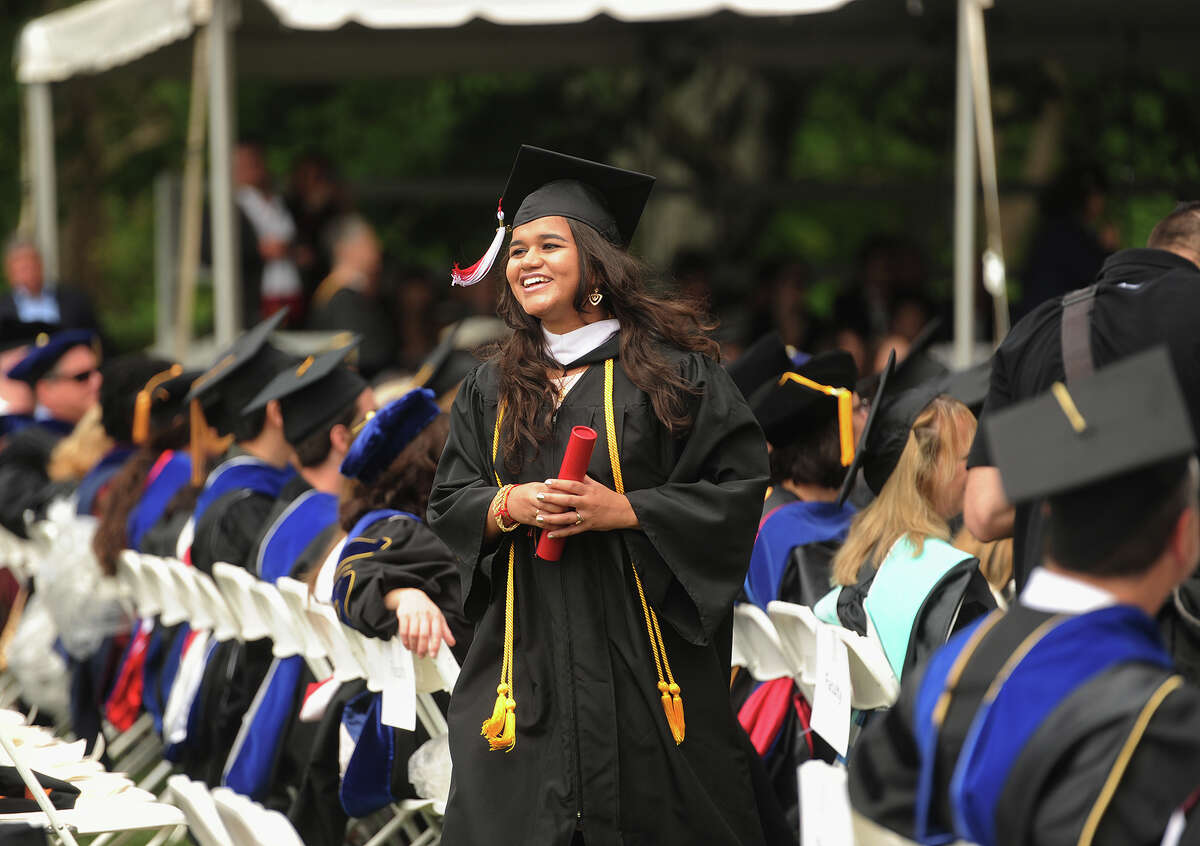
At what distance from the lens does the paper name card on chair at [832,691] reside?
3.58m

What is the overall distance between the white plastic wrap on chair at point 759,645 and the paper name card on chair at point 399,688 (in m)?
0.84

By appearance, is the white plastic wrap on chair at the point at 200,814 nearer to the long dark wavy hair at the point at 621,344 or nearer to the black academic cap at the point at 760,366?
the long dark wavy hair at the point at 621,344

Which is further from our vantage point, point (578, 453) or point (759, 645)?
point (759, 645)

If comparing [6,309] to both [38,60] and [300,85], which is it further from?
[300,85]

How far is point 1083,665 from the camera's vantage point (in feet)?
7.45

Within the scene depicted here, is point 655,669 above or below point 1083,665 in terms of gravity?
below

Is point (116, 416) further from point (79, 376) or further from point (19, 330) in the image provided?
point (19, 330)

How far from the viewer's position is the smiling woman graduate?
3.50 meters

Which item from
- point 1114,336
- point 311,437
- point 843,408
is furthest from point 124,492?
point 1114,336

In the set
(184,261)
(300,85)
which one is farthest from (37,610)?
(300,85)

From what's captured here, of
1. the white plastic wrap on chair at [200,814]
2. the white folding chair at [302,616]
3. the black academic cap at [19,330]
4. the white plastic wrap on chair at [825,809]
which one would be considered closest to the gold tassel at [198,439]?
the white folding chair at [302,616]

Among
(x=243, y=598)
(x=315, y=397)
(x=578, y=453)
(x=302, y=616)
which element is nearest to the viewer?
(x=578, y=453)

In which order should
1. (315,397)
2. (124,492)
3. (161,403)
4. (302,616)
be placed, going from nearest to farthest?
(302,616) < (315,397) < (124,492) < (161,403)

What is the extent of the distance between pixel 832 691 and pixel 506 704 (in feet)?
2.39
